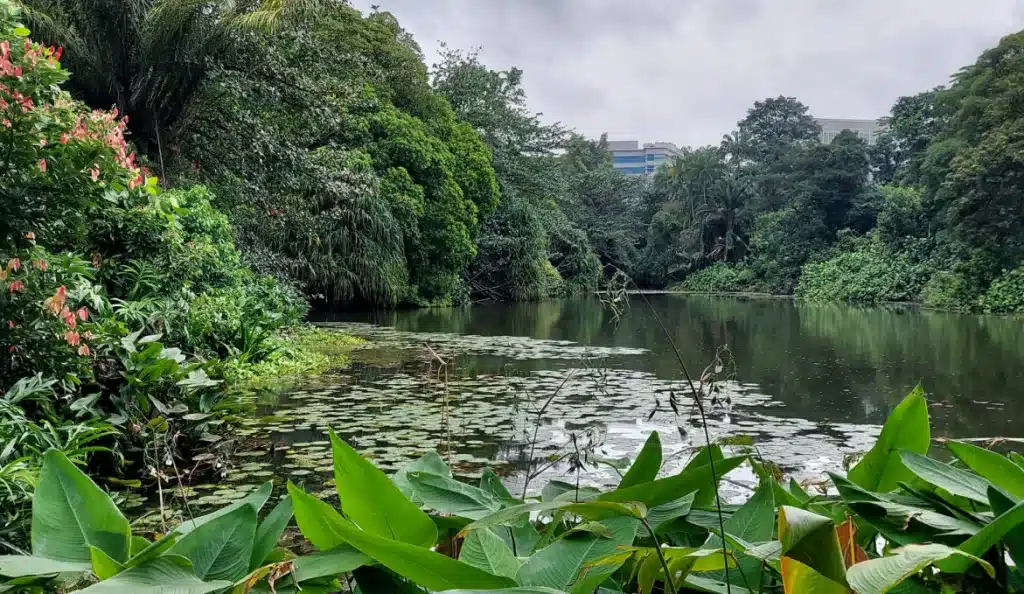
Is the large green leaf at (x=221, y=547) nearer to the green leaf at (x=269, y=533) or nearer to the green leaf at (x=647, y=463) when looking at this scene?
the green leaf at (x=269, y=533)

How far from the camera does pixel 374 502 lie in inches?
24.4

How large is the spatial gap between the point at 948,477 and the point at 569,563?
0.38 meters

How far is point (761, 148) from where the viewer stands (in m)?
40.9

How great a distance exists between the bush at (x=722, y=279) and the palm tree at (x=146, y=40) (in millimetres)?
28642

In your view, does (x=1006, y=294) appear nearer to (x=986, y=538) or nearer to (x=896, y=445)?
(x=896, y=445)

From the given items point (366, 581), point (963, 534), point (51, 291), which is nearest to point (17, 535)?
point (51, 291)

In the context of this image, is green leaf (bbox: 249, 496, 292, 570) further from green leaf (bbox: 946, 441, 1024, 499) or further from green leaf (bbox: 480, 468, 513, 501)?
green leaf (bbox: 946, 441, 1024, 499)

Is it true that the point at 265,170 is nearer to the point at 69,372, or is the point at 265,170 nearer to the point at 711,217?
the point at 69,372

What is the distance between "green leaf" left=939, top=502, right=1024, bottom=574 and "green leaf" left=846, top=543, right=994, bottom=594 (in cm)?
9

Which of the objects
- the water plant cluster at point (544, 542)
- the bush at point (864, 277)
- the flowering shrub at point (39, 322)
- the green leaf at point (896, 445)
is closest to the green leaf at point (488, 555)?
the water plant cluster at point (544, 542)

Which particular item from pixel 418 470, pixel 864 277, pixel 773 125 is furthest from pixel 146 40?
pixel 773 125

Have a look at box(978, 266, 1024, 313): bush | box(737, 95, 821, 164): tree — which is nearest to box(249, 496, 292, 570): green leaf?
box(978, 266, 1024, 313): bush

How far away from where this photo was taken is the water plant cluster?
508mm

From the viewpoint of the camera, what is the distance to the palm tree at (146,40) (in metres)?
8.78
